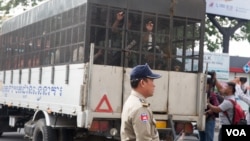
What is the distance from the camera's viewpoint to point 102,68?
A: 681 cm

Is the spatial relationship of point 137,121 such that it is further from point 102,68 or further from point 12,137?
point 12,137

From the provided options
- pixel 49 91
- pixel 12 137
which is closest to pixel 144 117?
pixel 49 91

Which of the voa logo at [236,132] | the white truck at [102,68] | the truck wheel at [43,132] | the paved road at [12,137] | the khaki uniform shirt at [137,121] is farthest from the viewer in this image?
the paved road at [12,137]

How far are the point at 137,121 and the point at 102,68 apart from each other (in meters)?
3.31

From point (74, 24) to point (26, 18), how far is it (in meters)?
2.78

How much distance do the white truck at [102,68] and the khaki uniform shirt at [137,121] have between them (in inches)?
117

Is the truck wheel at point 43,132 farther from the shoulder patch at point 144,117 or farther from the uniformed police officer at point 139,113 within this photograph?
the shoulder patch at point 144,117

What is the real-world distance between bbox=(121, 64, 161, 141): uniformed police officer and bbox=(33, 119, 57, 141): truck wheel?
13.9 feet

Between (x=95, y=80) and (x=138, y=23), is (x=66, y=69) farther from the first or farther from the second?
(x=138, y=23)

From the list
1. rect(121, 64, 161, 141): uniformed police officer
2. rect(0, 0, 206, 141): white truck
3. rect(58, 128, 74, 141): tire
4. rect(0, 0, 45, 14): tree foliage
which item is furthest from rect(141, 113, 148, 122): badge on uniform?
rect(0, 0, 45, 14): tree foliage

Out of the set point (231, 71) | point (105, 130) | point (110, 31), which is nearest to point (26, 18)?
point (110, 31)

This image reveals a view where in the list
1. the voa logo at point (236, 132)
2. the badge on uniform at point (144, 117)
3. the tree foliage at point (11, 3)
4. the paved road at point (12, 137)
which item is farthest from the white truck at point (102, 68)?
the tree foliage at point (11, 3)

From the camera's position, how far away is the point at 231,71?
81.4 feet

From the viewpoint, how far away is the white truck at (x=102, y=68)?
6.80 meters
